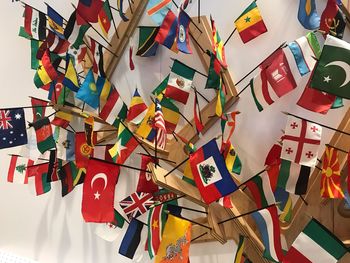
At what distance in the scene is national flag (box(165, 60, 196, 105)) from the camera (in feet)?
5.35

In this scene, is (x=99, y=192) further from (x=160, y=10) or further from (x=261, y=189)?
(x=160, y=10)

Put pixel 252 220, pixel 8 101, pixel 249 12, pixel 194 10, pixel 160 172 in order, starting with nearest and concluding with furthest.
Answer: pixel 160 172 → pixel 252 220 → pixel 249 12 → pixel 194 10 → pixel 8 101

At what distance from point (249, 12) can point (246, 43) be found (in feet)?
0.42

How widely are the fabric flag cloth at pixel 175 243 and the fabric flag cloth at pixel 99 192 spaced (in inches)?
7.5

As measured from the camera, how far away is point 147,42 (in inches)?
74.0

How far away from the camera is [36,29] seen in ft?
7.07

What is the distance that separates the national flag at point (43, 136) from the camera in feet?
6.25

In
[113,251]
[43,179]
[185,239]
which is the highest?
[185,239]

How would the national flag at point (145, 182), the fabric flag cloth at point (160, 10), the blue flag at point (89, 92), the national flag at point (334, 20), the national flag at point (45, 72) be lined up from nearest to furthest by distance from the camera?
1. the national flag at point (334, 20)
2. the national flag at point (145, 182)
3. the fabric flag cloth at point (160, 10)
4. the blue flag at point (89, 92)
5. the national flag at point (45, 72)

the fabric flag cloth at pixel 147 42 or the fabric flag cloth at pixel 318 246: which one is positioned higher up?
the fabric flag cloth at pixel 147 42

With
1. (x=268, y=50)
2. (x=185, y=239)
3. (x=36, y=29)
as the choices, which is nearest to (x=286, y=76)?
(x=268, y=50)

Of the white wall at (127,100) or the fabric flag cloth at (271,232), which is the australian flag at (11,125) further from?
the fabric flag cloth at (271,232)

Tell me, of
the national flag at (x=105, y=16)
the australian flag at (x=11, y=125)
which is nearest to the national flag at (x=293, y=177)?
the national flag at (x=105, y=16)

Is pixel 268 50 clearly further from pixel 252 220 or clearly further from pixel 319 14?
pixel 252 220
